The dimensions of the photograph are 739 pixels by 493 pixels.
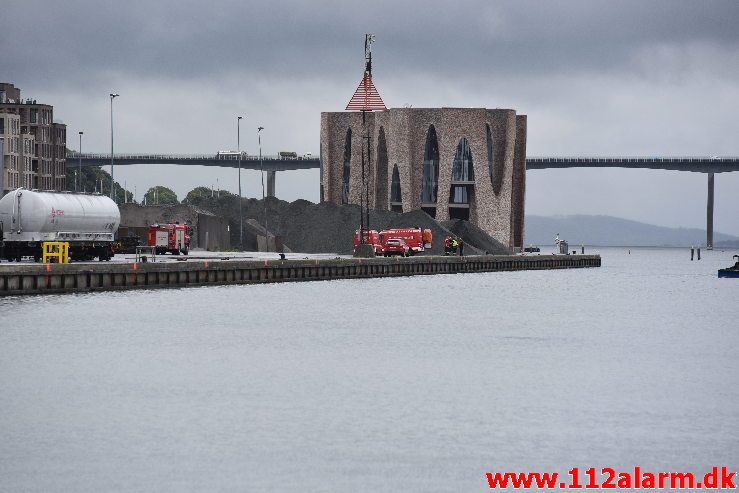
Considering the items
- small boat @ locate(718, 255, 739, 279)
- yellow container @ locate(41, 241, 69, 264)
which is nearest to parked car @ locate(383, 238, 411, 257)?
small boat @ locate(718, 255, 739, 279)

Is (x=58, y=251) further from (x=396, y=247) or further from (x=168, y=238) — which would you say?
(x=396, y=247)

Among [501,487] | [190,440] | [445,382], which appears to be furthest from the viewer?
[445,382]

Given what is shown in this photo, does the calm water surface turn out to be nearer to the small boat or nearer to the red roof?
the red roof

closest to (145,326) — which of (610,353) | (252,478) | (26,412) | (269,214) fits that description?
(610,353)

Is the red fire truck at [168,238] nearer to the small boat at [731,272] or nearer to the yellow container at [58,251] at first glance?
the yellow container at [58,251]

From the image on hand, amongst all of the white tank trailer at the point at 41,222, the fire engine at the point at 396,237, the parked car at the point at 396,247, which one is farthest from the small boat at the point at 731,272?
the white tank trailer at the point at 41,222

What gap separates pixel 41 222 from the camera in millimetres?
89000

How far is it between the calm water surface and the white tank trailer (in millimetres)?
15140

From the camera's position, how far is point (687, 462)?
2805 centimetres

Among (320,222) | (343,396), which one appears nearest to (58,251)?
(343,396)

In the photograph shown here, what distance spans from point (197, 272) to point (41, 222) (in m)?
11.6

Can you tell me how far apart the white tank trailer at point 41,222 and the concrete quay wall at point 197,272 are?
7.11m

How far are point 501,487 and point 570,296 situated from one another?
246 ft

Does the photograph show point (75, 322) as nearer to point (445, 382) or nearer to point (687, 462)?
point (445, 382)
